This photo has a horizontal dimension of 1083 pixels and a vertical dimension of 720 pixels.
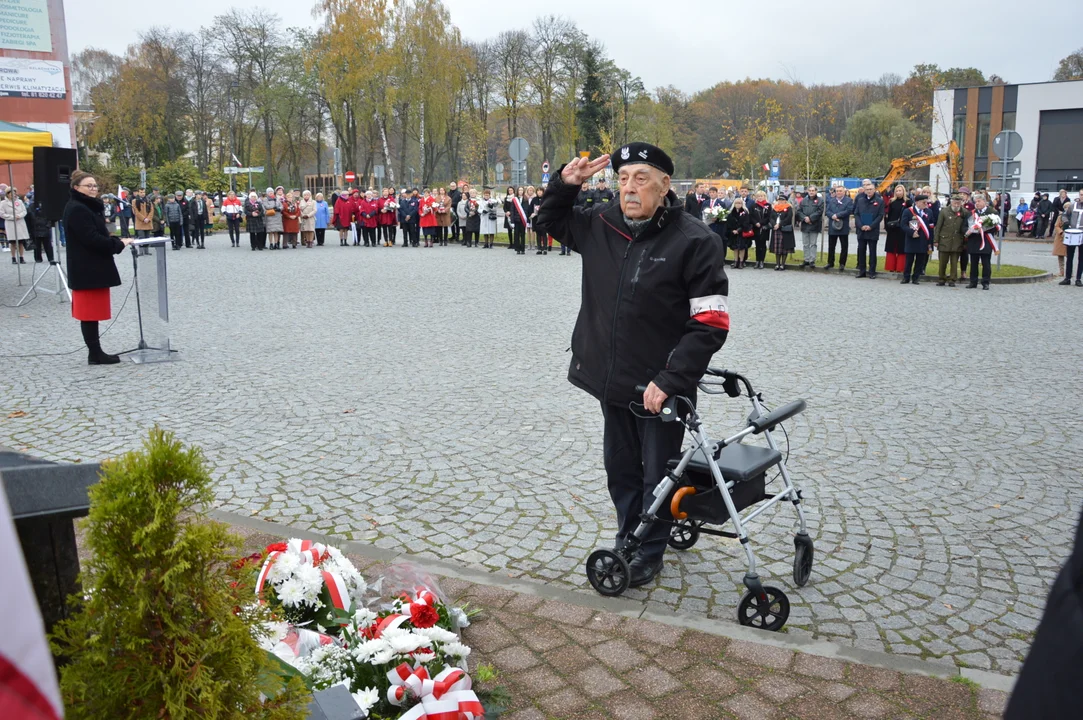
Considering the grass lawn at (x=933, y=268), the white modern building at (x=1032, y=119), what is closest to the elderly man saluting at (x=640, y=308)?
the grass lawn at (x=933, y=268)

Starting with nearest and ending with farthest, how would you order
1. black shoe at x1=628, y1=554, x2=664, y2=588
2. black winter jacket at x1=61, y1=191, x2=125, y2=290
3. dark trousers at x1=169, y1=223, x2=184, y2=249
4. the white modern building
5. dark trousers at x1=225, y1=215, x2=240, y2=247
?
black shoe at x1=628, y1=554, x2=664, y2=588 → black winter jacket at x1=61, y1=191, x2=125, y2=290 → dark trousers at x1=169, y1=223, x2=184, y2=249 → dark trousers at x1=225, y1=215, x2=240, y2=247 → the white modern building

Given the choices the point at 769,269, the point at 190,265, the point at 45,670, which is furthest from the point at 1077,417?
the point at 190,265

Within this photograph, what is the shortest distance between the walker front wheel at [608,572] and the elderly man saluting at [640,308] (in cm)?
8

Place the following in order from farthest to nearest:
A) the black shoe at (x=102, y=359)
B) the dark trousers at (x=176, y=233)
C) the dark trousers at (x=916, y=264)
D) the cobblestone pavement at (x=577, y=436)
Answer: the dark trousers at (x=176, y=233)
the dark trousers at (x=916, y=264)
the black shoe at (x=102, y=359)
the cobblestone pavement at (x=577, y=436)

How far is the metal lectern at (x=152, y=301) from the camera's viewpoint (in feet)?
35.1

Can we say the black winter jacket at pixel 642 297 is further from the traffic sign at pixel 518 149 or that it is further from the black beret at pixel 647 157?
the traffic sign at pixel 518 149

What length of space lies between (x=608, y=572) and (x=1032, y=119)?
66.5m

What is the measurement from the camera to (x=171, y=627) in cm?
221

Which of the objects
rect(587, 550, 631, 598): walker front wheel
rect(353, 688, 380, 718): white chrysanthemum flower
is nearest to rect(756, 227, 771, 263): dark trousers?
rect(587, 550, 631, 598): walker front wheel

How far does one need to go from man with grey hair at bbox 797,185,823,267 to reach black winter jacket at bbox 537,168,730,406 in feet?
64.0

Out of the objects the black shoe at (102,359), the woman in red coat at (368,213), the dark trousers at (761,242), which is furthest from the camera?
the woman in red coat at (368,213)

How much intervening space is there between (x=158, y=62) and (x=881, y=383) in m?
63.5

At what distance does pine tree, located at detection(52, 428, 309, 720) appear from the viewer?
2152mm

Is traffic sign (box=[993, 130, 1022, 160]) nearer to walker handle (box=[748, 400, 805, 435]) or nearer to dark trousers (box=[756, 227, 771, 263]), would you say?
dark trousers (box=[756, 227, 771, 263])
